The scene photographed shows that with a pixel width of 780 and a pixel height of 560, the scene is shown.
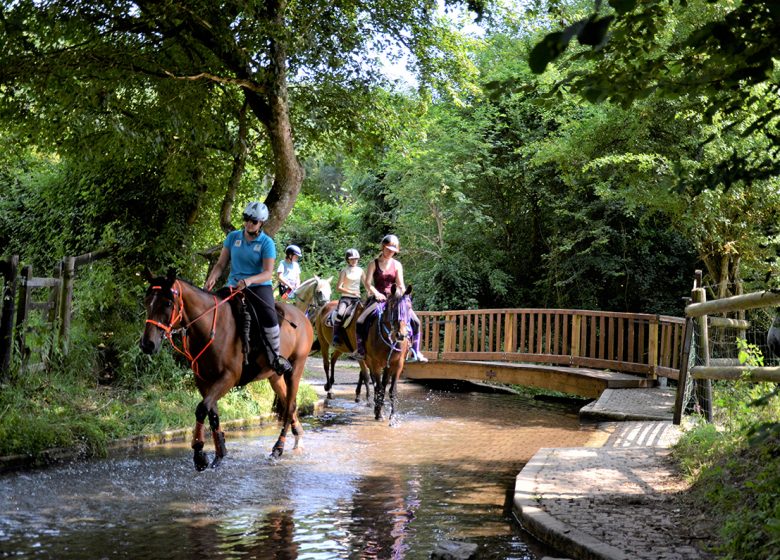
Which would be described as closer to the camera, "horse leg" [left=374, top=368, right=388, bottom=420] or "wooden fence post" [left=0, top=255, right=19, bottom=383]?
"wooden fence post" [left=0, top=255, right=19, bottom=383]

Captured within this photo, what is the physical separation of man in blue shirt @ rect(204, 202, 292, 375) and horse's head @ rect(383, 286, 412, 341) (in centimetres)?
371

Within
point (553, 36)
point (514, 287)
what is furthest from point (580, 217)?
point (553, 36)


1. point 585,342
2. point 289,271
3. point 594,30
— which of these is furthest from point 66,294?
point 594,30

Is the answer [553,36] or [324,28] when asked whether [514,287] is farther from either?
[553,36]

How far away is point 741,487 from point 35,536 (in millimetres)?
5267

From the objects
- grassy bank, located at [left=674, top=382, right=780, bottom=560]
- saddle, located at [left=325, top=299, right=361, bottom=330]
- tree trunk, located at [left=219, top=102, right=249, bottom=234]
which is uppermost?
tree trunk, located at [left=219, top=102, right=249, bottom=234]

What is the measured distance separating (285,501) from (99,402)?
485 centimetres

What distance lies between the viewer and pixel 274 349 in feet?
30.2

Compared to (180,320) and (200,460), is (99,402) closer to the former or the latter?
(200,460)

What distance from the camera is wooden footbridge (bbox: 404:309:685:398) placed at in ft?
50.8

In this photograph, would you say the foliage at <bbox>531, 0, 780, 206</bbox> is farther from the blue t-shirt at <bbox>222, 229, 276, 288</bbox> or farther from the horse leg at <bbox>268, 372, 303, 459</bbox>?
the horse leg at <bbox>268, 372, 303, 459</bbox>

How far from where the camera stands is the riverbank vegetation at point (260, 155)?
33.0ft

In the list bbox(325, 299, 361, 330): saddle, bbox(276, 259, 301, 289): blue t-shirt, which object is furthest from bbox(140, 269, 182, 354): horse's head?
bbox(276, 259, 301, 289): blue t-shirt

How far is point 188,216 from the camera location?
54.9 feet
